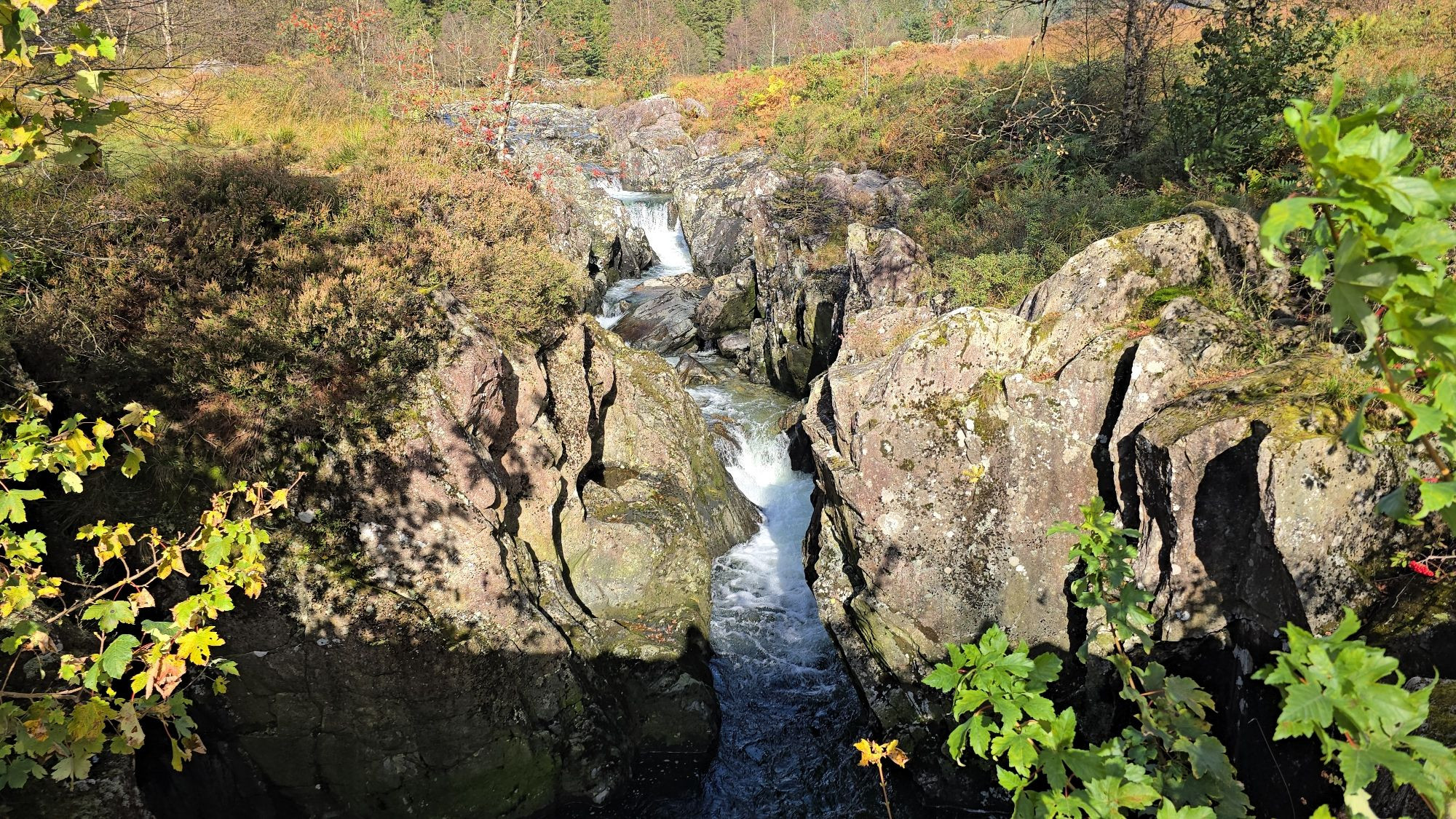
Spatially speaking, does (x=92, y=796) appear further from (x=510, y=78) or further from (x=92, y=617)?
(x=510, y=78)

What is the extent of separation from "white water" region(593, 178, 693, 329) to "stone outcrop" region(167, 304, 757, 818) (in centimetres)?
1402

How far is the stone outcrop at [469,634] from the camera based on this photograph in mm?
7137

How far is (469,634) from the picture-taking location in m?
7.75

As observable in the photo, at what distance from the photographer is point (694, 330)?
20109 mm

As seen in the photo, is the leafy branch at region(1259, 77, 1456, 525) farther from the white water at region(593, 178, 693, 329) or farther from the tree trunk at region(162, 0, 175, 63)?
the white water at region(593, 178, 693, 329)

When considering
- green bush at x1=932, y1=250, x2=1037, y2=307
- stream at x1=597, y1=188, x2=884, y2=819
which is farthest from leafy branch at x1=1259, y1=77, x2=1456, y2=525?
green bush at x1=932, y1=250, x2=1037, y2=307

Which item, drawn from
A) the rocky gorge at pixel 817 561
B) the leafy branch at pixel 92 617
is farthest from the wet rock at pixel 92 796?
the leafy branch at pixel 92 617

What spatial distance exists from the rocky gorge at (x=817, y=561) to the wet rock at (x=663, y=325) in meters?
7.81

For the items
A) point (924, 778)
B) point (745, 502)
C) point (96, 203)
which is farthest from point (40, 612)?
point (745, 502)

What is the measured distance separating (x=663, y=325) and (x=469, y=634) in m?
13.5

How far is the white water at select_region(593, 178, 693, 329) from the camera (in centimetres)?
2398

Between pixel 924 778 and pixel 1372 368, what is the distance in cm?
774

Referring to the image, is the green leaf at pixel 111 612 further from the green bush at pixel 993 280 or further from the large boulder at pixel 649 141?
the large boulder at pixel 649 141

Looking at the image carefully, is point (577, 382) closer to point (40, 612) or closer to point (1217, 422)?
point (40, 612)
